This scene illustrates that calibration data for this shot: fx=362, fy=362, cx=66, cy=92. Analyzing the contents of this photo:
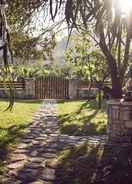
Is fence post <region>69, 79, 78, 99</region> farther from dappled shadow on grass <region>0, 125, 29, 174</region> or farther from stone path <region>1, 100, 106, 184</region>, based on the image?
dappled shadow on grass <region>0, 125, 29, 174</region>

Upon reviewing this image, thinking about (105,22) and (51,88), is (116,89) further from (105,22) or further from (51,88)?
(51,88)

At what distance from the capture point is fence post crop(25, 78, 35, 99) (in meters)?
20.2

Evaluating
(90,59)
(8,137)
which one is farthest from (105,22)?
(90,59)

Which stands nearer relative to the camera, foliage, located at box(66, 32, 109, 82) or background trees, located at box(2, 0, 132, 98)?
background trees, located at box(2, 0, 132, 98)

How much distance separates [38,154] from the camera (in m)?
6.47

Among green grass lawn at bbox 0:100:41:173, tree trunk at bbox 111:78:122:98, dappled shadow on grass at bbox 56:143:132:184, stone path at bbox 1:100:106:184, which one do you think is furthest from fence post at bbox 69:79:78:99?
dappled shadow on grass at bbox 56:143:132:184

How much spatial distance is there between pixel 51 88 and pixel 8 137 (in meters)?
13.5

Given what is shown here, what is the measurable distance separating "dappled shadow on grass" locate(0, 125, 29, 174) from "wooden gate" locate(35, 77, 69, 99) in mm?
11207

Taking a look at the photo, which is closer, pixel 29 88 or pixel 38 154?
pixel 38 154

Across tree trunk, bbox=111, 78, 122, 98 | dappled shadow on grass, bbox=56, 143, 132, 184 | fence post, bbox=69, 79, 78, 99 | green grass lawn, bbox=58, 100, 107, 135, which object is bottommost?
green grass lawn, bbox=58, 100, 107, 135

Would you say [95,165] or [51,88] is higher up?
[51,88]

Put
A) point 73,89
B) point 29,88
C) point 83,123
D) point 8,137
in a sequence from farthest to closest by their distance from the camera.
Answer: point 73,89, point 29,88, point 83,123, point 8,137

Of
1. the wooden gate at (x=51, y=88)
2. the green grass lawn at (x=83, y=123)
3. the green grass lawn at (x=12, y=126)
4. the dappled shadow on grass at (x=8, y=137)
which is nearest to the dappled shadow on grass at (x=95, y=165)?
the dappled shadow on grass at (x=8, y=137)

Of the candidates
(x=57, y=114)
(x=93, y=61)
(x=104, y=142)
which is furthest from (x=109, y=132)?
(x=93, y=61)
